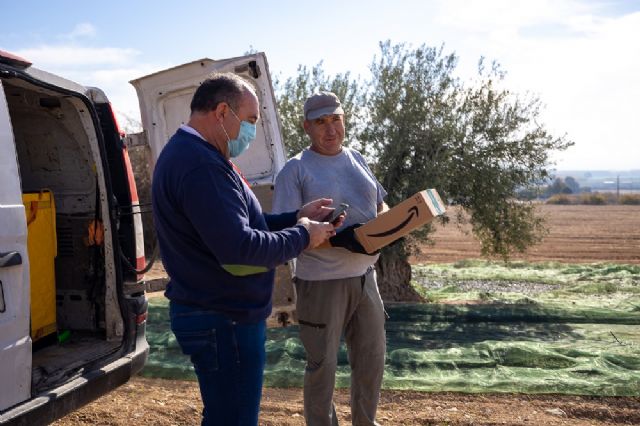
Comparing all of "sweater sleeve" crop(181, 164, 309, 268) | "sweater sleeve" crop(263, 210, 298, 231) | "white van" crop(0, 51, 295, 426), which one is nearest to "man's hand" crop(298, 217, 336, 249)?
"sweater sleeve" crop(181, 164, 309, 268)

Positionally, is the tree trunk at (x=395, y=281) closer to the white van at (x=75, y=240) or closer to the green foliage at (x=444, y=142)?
the green foliage at (x=444, y=142)

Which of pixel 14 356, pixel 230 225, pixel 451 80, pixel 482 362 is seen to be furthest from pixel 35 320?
pixel 451 80

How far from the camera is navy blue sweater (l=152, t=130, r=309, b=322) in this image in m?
2.39

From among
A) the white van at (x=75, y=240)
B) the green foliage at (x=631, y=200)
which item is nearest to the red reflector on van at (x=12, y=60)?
the white van at (x=75, y=240)

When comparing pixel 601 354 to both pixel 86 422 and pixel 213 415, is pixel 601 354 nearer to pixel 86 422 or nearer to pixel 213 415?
pixel 86 422

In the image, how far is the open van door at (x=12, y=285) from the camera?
9.37 ft

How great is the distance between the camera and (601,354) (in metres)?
6.37

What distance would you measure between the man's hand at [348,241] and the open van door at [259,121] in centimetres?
191

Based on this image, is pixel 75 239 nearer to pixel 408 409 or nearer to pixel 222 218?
pixel 222 218

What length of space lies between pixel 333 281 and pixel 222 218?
4.98 feet

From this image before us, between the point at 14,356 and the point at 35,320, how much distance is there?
3.50 feet

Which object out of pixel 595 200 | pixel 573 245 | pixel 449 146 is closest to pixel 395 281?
pixel 449 146

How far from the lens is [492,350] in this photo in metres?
6.43

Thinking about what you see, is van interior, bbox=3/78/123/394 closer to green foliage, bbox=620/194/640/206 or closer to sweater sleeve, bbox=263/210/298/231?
sweater sleeve, bbox=263/210/298/231
